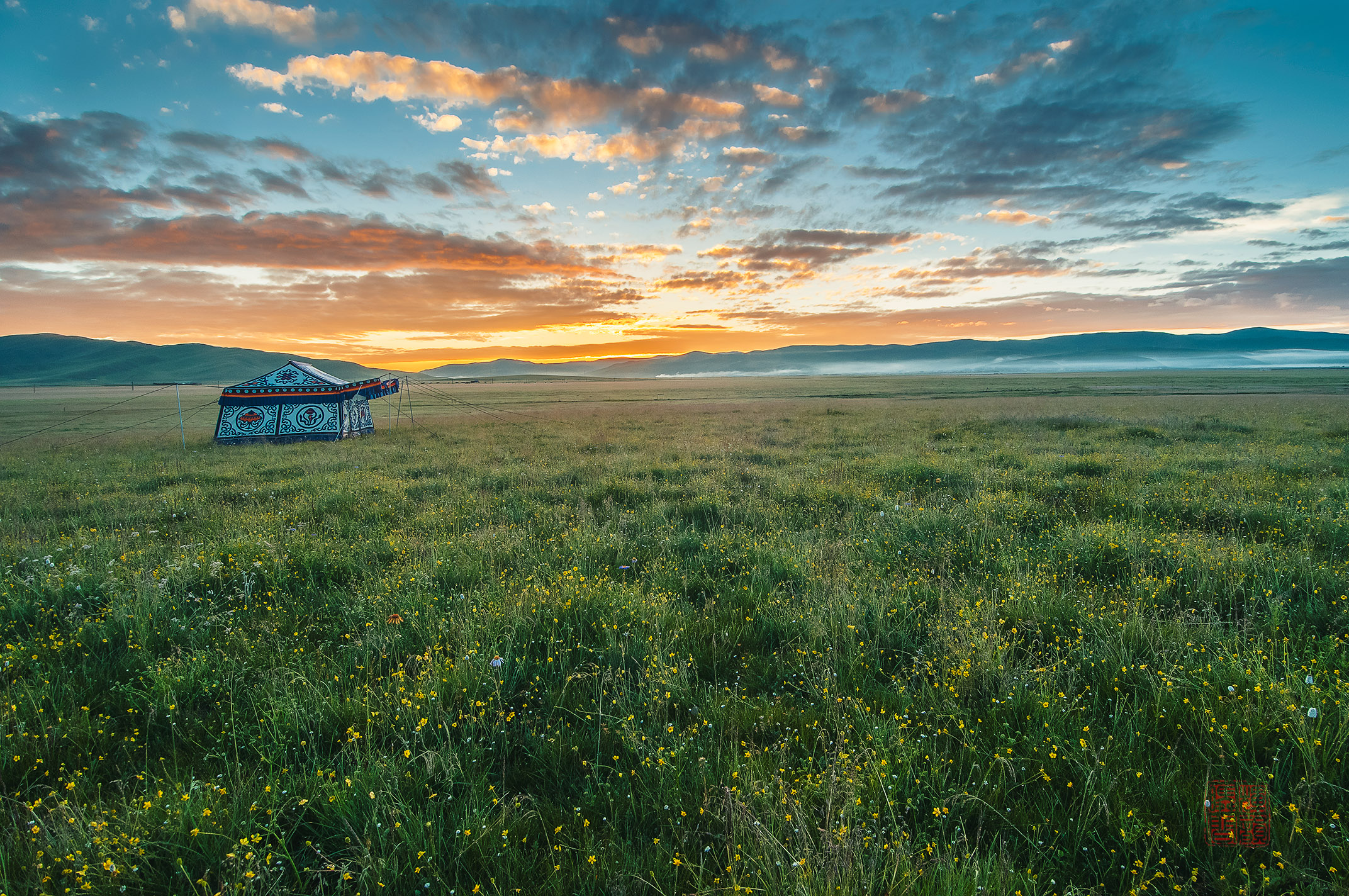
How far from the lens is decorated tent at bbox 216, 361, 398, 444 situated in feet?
70.2

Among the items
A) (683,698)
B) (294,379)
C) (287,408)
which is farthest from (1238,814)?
(294,379)

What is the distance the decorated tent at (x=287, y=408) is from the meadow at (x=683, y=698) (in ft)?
48.2

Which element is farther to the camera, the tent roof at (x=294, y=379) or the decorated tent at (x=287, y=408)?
the tent roof at (x=294, y=379)

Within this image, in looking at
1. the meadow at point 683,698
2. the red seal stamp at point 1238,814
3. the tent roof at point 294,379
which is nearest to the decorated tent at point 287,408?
the tent roof at point 294,379

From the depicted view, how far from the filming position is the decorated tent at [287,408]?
21.4 m

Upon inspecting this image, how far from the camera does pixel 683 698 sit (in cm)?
345

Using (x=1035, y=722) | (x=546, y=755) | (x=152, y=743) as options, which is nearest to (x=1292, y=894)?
(x=1035, y=722)

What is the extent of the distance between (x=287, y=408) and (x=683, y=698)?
2467 centimetres

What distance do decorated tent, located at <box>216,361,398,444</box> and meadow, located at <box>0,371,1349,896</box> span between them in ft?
48.2

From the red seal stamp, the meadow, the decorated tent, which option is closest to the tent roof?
the decorated tent

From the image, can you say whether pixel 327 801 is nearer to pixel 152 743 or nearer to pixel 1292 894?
pixel 152 743

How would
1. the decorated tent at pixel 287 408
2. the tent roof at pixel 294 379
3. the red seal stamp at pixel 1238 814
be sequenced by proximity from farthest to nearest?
the tent roof at pixel 294 379, the decorated tent at pixel 287 408, the red seal stamp at pixel 1238 814

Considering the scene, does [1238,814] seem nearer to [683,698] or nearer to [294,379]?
[683,698]

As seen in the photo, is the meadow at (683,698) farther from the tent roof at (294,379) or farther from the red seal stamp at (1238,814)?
the tent roof at (294,379)
